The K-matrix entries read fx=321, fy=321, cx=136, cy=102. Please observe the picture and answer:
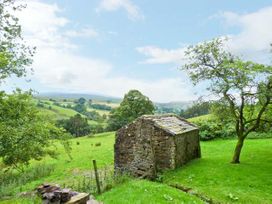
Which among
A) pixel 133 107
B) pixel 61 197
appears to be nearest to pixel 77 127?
pixel 133 107

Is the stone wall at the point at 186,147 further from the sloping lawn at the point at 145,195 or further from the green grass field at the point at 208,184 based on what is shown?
the sloping lawn at the point at 145,195

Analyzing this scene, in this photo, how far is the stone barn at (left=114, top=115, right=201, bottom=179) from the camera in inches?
965

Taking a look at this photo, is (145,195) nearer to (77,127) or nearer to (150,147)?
(150,147)

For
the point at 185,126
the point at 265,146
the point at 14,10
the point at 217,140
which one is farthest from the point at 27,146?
the point at 217,140

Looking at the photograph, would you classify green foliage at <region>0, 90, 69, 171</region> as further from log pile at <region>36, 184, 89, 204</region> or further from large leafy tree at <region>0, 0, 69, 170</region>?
log pile at <region>36, 184, 89, 204</region>

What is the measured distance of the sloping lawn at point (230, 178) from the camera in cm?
1781

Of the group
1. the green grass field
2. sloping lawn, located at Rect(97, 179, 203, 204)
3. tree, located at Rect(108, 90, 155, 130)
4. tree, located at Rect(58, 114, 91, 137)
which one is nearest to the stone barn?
the green grass field

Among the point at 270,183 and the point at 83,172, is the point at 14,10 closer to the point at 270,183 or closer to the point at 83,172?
the point at 83,172

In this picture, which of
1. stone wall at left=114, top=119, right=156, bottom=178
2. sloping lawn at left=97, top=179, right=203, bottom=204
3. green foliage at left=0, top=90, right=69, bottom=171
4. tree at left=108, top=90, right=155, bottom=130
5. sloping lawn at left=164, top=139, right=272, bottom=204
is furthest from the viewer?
tree at left=108, top=90, right=155, bottom=130

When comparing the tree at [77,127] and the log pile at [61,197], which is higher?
the log pile at [61,197]

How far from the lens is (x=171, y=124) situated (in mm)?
27125

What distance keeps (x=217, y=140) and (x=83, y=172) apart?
20720 millimetres

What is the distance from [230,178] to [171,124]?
7503 millimetres

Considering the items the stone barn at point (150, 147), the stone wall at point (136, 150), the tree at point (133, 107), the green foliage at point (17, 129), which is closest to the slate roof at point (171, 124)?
the stone barn at point (150, 147)
